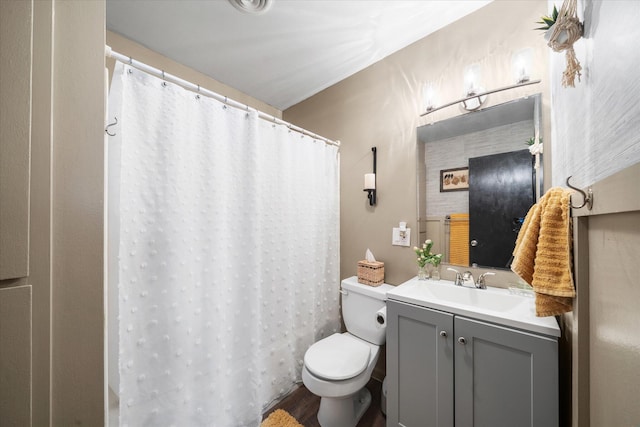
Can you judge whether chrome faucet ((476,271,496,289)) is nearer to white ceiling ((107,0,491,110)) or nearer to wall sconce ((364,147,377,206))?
wall sconce ((364,147,377,206))

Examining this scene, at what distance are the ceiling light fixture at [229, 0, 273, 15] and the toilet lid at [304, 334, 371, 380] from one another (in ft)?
6.59

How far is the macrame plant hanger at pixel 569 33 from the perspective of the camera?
0.56 m

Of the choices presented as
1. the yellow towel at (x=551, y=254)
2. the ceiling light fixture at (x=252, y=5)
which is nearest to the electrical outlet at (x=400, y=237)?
the yellow towel at (x=551, y=254)

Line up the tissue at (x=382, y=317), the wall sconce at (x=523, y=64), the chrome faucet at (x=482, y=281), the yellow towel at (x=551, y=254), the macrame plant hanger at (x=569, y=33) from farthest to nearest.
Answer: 1. the tissue at (x=382, y=317)
2. the chrome faucet at (x=482, y=281)
3. the wall sconce at (x=523, y=64)
4. the yellow towel at (x=551, y=254)
5. the macrame plant hanger at (x=569, y=33)

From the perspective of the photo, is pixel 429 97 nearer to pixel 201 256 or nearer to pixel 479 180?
pixel 479 180

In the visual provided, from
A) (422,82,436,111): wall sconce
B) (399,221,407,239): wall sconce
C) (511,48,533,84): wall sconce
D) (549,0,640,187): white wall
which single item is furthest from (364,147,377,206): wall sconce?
(549,0,640,187): white wall

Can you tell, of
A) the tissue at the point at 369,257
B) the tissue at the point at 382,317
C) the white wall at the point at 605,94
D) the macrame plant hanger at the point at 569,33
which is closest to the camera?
the white wall at the point at 605,94

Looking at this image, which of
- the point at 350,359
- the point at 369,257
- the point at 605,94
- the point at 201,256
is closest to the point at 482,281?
the point at 369,257

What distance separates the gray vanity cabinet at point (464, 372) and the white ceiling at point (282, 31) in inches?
65.7

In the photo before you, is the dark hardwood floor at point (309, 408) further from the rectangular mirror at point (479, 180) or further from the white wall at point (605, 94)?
the white wall at point (605, 94)

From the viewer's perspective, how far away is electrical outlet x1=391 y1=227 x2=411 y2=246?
1.56 m

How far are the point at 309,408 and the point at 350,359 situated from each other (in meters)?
0.47

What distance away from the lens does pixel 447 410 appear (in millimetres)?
1011

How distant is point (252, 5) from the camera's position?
125cm
